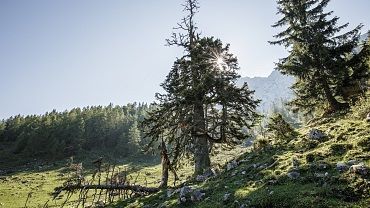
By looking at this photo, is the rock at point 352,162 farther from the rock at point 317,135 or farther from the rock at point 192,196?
the rock at point 192,196

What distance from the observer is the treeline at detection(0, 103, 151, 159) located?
4323 inches

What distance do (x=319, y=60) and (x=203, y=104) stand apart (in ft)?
29.8

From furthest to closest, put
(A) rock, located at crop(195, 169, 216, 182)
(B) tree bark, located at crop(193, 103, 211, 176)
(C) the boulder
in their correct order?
(B) tree bark, located at crop(193, 103, 211, 176) < (A) rock, located at crop(195, 169, 216, 182) < (C) the boulder

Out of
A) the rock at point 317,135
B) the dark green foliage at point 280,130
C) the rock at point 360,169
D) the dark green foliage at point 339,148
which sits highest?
the dark green foliage at point 280,130

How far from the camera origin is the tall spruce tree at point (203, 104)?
856 inches

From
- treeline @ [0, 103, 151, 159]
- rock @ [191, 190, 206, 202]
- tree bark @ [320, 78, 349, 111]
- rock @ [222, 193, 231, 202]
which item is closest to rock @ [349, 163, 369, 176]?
rock @ [222, 193, 231, 202]

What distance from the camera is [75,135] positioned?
118m

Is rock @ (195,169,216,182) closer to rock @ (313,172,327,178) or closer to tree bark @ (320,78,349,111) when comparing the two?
rock @ (313,172,327,178)

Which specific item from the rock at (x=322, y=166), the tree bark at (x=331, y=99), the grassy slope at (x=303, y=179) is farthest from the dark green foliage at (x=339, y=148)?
the tree bark at (x=331, y=99)

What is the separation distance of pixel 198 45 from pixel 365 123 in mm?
12878

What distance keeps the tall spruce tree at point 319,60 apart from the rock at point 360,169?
14.2m

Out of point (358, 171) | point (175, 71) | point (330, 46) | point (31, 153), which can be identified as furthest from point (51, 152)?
point (358, 171)

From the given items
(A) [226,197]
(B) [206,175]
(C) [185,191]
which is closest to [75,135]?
(B) [206,175]

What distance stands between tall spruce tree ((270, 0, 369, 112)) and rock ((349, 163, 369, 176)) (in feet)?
46.5
